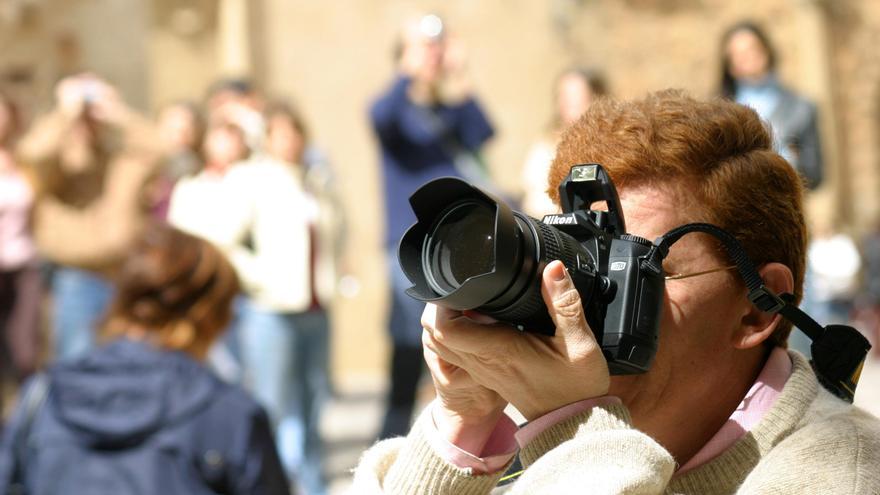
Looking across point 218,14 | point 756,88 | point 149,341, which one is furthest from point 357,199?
point 149,341

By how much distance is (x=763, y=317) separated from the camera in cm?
198

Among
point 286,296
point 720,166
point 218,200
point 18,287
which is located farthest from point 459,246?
point 18,287

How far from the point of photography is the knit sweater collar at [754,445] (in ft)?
6.16

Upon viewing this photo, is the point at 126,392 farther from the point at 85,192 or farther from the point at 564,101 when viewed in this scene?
the point at 85,192

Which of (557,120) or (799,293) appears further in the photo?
(557,120)

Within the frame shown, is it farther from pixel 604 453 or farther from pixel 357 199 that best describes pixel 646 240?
pixel 357 199

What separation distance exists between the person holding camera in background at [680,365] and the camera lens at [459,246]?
0.07 m

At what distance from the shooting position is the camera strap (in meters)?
1.90

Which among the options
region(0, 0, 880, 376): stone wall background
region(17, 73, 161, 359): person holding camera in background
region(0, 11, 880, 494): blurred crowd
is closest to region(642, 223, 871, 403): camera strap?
region(0, 11, 880, 494): blurred crowd

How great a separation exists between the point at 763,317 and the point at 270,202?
13.7 ft

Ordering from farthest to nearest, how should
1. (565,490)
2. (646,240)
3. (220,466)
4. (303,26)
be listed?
(303,26) < (220,466) < (646,240) < (565,490)

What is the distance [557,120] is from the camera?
5586 mm

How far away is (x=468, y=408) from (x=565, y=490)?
29 cm

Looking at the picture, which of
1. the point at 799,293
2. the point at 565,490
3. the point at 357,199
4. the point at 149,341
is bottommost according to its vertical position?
the point at 357,199
